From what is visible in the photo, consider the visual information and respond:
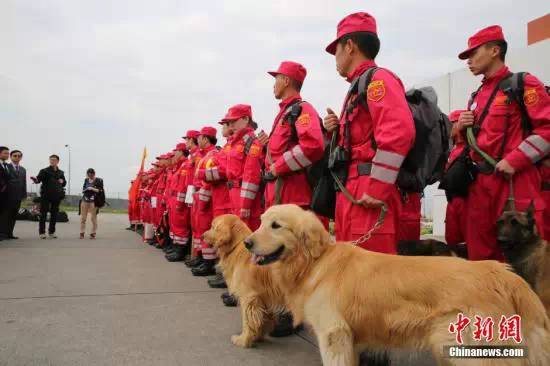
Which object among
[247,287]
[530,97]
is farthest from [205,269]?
[530,97]

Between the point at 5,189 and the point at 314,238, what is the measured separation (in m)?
11.2

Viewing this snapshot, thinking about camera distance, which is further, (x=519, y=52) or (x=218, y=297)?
(x=519, y=52)

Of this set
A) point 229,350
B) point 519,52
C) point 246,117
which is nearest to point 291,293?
point 229,350

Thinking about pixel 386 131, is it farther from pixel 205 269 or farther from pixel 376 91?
pixel 205 269

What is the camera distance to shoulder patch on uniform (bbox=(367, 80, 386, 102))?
2719 mm

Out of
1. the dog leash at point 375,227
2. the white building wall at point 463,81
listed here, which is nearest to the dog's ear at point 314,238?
the dog leash at point 375,227

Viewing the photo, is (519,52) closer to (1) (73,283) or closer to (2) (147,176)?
(1) (73,283)

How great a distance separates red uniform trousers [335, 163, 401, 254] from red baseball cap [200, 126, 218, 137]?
5463 millimetres

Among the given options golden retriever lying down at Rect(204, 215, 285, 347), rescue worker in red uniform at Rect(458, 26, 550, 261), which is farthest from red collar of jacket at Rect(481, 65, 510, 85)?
golden retriever lying down at Rect(204, 215, 285, 347)

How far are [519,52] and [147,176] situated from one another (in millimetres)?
13162

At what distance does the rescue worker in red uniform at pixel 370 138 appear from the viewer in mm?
2615

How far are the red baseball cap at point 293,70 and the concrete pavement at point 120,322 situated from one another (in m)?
2.77

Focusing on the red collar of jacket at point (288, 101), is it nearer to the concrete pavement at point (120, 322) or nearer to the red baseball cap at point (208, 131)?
the concrete pavement at point (120, 322)

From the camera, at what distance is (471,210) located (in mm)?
3387
